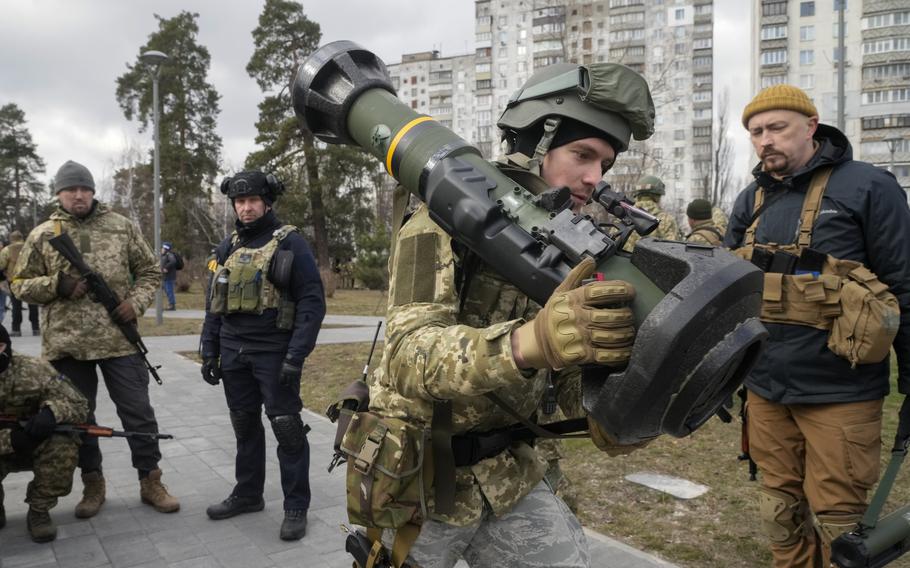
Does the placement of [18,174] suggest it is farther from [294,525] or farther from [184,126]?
[294,525]

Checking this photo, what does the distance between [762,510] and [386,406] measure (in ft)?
7.19

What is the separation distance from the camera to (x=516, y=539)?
1.87 metres

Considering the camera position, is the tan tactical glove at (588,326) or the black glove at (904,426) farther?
the black glove at (904,426)

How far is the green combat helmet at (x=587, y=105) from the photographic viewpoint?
1.87 m

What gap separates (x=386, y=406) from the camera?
1.90 metres

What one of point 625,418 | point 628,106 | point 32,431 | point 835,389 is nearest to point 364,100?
point 628,106

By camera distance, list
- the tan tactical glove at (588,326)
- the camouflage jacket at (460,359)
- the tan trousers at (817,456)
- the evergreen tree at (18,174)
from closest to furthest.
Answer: the tan tactical glove at (588,326), the camouflage jacket at (460,359), the tan trousers at (817,456), the evergreen tree at (18,174)

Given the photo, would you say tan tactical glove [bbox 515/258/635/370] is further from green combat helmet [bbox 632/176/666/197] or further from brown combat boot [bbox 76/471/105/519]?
green combat helmet [bbox 632/176/666/197]

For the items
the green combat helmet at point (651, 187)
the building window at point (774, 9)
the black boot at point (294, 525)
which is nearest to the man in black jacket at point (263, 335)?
the black boot at point (294, 525)

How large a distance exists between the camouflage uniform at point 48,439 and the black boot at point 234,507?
2.95ft

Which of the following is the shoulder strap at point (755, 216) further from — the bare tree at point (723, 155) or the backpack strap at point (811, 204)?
the bare tree at point (723, 155)

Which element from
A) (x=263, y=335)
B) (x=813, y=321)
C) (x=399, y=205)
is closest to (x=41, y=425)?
(x=263, y=335)

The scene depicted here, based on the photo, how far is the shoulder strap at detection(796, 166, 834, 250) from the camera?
2867 millimetres

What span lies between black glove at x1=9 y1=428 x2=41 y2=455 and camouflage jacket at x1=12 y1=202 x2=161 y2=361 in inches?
26.1
